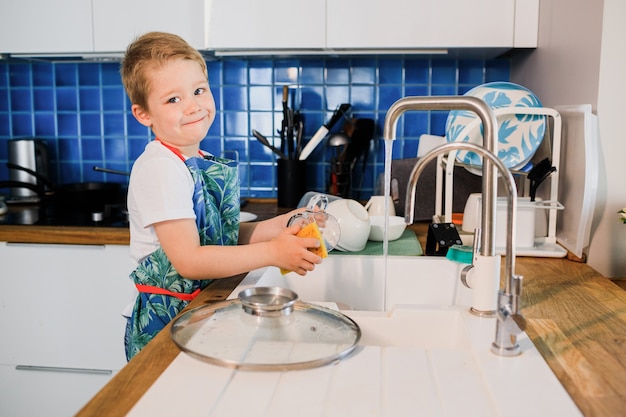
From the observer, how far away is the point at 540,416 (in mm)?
696

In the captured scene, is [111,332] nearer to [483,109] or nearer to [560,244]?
[560,244]

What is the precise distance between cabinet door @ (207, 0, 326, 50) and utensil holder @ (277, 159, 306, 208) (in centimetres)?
42

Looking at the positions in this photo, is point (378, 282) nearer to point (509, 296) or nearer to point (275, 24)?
point (509, 296)

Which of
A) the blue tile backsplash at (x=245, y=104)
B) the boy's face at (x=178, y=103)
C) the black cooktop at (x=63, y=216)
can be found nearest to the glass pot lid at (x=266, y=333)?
the boy's face at (x=178, y=103)

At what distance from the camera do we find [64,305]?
6.72 feet

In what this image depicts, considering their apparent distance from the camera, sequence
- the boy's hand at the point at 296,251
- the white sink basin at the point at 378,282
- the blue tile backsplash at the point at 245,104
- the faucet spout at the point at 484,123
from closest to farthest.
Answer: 1. the faucet spout at the point at 484,123
2. the boy's hand at the point at 296,251
3. the white sink basin at the point at 378,282
4. the blue tile backsplash at the point at 245,104

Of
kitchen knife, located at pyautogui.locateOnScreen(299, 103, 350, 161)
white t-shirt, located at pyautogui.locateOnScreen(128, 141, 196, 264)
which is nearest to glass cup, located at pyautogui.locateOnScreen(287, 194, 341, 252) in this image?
white t-shirt, located at pyautogui.locateOnScreen(128, 141, 196, 264)

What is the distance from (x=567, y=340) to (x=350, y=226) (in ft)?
2.28

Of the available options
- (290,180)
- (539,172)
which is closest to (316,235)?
(539,172)

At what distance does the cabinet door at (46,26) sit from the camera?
6.98 feet

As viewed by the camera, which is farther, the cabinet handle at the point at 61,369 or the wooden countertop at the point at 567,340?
the cabinet handle at the point at 61,369

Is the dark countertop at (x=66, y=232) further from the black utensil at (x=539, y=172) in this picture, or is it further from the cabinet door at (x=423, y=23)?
the black utensil at (x=539, y=172)

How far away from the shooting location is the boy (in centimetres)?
119

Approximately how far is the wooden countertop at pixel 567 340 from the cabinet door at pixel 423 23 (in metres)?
0.81
